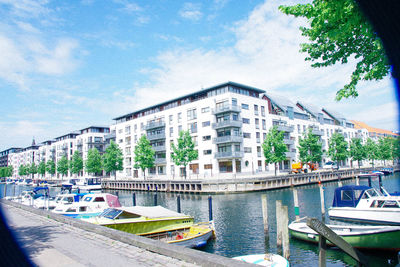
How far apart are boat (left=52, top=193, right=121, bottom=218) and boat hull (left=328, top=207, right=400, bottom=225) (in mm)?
17854

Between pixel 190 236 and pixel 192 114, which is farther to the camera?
pixel 192 114

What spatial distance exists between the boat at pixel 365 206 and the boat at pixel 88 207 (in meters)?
18.1

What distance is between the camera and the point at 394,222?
617 inches

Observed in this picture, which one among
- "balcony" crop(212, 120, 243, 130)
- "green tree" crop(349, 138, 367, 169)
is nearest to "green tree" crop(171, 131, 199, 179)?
"balcony" crop(212, 120, 243, 130)

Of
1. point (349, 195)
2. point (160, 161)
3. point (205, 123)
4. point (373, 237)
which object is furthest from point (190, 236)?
point (160, 161)

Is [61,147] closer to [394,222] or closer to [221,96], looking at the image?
[221,96]

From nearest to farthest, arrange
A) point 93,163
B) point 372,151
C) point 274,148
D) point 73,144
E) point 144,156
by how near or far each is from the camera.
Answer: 1. point 274,148
2. point 144,156
3. point 93,163
4. point 372,151
5. point 73,144

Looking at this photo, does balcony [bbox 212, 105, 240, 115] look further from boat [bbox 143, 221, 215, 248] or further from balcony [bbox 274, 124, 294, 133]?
boat [bbox 143, 221, 215, 248]

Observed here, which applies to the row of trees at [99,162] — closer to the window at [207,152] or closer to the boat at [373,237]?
the window at [207,152]

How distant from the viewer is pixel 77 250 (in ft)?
29.3

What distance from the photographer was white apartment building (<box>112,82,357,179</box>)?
5672 cm

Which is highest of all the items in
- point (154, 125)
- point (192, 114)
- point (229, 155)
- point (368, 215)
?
point (192, 114)

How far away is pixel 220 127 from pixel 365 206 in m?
39.8

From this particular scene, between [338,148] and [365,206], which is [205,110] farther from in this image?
[365,206]
